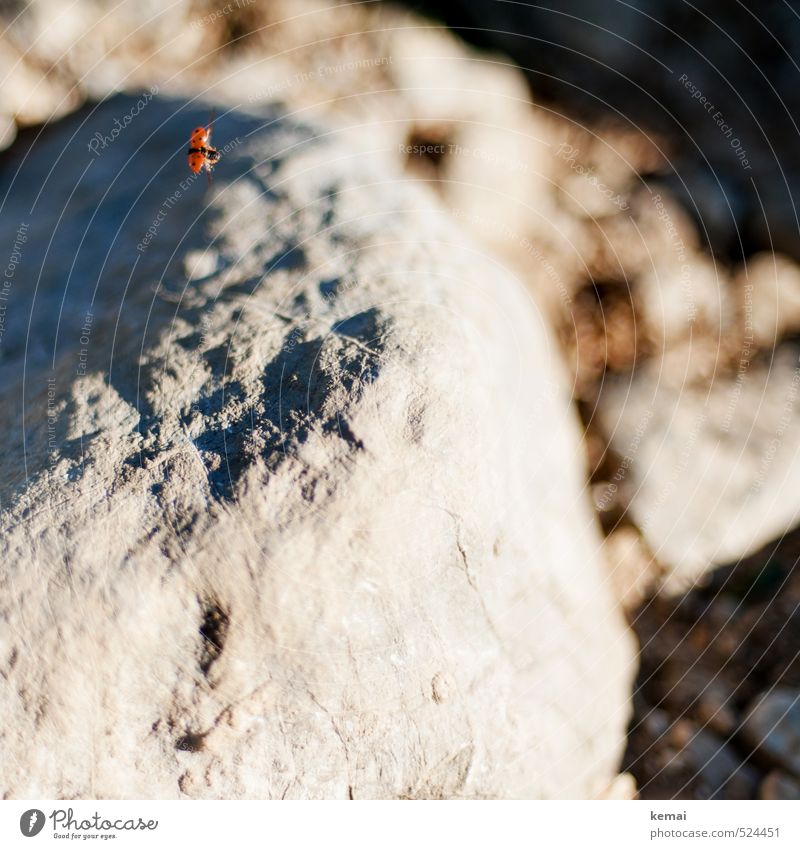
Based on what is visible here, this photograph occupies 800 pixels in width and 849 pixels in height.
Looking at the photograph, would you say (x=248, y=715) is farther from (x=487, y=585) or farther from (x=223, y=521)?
(x=487, y=585)

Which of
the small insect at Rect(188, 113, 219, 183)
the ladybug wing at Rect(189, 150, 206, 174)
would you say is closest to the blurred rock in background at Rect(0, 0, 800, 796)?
the small insect at Rect(188, 113, 219, 183)

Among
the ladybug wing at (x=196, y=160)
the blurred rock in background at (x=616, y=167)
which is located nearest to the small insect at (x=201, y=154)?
the ladybug wing at (x=196, y=160)

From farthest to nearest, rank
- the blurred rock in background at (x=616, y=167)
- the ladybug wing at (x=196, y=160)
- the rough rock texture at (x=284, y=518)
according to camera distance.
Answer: the blurred rock in background at (x=616, y=167), the ladybug wing at (x=196, y=160), the rough rock texture at (x=284, y=518)

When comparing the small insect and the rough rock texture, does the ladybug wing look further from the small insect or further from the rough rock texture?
the rough rock texture

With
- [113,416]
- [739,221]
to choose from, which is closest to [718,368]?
[739,221]

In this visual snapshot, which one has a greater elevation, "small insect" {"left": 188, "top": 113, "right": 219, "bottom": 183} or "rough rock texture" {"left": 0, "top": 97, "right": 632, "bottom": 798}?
"small insect" {"left": 188, "top": 113, "right": 219, "bottom": 183}

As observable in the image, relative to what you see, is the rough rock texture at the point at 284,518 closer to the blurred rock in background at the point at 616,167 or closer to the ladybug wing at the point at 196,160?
the ladybug wing at the point at 196,160

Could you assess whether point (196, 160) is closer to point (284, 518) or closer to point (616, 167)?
point (284, 518)
